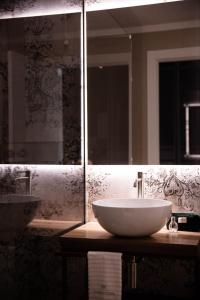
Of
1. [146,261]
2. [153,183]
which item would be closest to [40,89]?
[153,183]

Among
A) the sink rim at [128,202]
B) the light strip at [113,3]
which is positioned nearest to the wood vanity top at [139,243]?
the sink rim at [128,202]

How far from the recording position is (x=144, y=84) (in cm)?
264

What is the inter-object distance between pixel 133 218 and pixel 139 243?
133mm

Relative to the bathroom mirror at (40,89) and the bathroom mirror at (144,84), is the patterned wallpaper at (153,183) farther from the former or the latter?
the bathroom mirror at (40,89)

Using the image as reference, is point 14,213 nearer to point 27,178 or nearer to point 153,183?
point 27,178

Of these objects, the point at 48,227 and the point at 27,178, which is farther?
the point at 48,227

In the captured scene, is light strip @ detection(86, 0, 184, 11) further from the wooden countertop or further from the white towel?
the white towel

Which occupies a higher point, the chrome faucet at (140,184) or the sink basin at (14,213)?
the chrome faucet at (140,184)

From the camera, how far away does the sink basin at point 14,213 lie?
2111 millimetres

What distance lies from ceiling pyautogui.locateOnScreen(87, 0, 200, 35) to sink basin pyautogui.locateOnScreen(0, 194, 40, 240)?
1225mm

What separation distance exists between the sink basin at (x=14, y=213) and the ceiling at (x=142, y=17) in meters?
1.23

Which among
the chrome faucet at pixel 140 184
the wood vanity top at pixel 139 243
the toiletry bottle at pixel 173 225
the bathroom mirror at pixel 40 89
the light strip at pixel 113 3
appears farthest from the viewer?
the light strip at pixel 113 3

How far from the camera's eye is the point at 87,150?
2.80m

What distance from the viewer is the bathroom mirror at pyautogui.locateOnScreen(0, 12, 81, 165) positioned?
2192 mm
